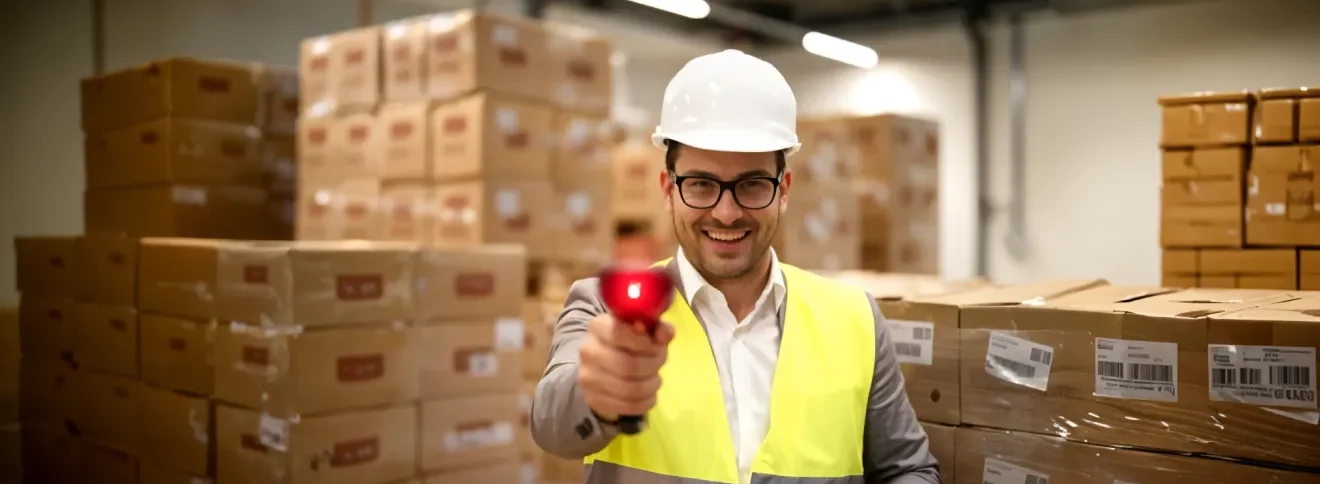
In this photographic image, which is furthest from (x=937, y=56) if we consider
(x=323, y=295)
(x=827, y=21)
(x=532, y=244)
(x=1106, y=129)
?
(x=323, y=295)

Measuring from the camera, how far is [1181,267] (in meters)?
2.59

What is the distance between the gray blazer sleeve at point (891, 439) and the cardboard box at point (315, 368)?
1804 millimetres

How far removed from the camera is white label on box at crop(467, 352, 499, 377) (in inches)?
136

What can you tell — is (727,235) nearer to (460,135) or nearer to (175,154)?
(460,135)

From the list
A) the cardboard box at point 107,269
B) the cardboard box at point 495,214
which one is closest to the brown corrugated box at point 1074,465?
the cardboard box at point 495,214

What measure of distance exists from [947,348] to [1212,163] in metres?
1.04

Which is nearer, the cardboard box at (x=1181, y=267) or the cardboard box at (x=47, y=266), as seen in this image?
the cardboard box at (x=1181, y=267)

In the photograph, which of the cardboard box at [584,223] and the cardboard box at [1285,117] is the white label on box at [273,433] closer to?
the cardboard box at [584,223]

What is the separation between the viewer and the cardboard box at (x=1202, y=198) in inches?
98.0

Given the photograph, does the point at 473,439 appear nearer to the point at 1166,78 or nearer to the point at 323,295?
the point at 323,295

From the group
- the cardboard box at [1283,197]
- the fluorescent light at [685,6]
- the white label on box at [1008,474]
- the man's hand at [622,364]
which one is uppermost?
the fluorescent light at [685,6]

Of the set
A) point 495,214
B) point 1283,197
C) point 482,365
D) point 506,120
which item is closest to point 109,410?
point 482,365

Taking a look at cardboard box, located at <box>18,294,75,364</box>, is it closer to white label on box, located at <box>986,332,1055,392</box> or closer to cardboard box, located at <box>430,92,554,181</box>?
cardboard box, located at <box>430,92,554,181</box>

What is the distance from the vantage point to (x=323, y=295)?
2955 mm
